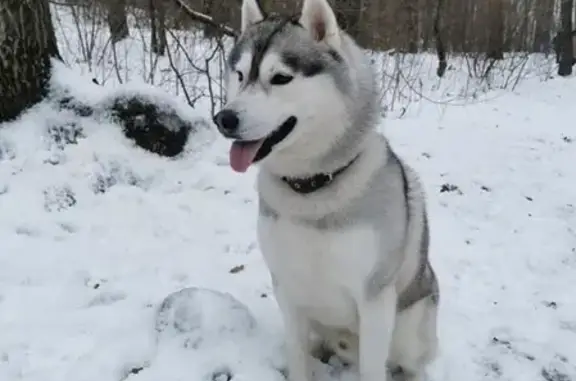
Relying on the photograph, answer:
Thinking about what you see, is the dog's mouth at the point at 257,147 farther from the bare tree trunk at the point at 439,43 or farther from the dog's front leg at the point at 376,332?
the bare tree trunk at the point at 439,43

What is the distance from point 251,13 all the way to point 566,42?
427 inches

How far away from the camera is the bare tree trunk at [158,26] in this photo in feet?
18.8

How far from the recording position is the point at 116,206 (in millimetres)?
3414

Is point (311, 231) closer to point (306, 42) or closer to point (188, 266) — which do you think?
point (306, 42)

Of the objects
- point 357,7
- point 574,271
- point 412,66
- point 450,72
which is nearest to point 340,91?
point 574,271

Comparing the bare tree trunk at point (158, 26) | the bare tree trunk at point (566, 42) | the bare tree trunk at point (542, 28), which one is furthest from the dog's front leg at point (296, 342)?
the bare tree trunk at point (542, 28)

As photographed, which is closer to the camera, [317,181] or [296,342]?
[317,181]

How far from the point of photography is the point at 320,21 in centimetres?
194

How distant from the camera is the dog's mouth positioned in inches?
72.5

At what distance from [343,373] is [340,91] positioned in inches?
42.9

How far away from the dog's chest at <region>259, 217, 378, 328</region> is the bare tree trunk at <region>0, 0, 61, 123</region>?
2155mm

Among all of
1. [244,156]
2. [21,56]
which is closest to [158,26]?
[21,56]

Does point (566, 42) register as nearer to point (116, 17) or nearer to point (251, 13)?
point (116, 17)

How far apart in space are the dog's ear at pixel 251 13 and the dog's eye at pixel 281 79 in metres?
0.35
